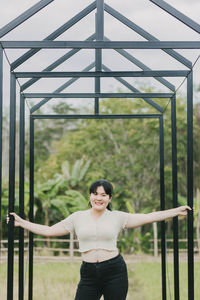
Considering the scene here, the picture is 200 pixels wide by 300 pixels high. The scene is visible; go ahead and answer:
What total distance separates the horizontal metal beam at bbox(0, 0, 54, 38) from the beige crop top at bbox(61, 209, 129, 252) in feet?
4.90

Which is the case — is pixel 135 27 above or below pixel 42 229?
above

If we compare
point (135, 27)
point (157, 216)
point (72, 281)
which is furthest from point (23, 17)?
point (72, 281)

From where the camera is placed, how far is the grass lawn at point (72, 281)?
8344mm

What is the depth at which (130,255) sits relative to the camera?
12.8 metres

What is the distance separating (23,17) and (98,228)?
1.67 m

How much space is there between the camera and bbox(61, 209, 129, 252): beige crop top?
363 centimetres

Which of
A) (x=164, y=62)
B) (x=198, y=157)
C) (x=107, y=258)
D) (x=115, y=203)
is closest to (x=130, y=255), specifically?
(x=115, y=203)

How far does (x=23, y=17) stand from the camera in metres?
3.55

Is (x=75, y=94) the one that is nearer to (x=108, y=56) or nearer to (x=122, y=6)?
(x=108, y=56)

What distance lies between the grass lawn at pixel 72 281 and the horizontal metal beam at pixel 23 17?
5.53 meters

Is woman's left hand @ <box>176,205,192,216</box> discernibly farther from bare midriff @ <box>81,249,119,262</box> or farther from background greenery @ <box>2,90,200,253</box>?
background greenery @ <box>2,90,200,253</box>

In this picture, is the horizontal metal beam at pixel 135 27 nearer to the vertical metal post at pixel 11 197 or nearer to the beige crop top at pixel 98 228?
the vertical metal post at pixel 11 197

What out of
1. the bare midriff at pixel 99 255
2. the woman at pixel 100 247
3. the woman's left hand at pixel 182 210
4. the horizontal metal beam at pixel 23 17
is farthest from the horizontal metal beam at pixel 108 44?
the bare midriff at pixel 99 255

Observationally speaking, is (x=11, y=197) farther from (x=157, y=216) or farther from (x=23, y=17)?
(x=23, y=17)
